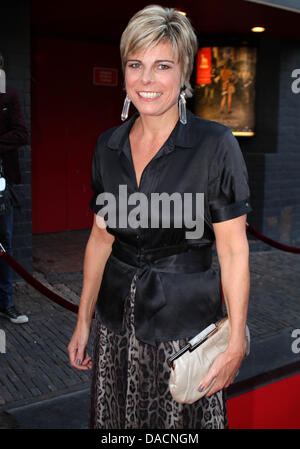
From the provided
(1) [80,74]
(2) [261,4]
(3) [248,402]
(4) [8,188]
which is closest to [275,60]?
(2) [261,4]

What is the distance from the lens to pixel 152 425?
6.25ft

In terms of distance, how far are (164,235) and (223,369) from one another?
0.50 m

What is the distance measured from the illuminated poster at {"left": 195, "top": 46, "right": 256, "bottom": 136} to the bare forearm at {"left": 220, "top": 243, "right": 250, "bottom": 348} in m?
7.05

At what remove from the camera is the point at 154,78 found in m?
1.79

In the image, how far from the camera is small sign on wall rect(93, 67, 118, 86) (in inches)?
358

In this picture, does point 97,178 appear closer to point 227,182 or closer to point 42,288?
point 227,182

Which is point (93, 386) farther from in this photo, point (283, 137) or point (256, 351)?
point (283, 137)

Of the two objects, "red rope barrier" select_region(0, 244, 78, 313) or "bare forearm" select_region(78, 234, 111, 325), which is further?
"red rope barrier" select_region(0, 244, 78, 313)

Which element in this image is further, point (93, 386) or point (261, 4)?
point (261, 4)

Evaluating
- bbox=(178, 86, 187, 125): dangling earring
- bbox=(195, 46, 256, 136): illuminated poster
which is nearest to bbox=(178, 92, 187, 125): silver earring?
bbox=(178, 86, 187, 125): dangling earring

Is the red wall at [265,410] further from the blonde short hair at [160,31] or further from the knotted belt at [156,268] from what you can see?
the blonde short hair at [160,31]

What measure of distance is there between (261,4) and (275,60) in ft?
7.10

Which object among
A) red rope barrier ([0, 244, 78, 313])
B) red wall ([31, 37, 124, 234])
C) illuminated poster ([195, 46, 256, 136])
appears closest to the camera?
red rope barrier ([0, 244, 78, 313])

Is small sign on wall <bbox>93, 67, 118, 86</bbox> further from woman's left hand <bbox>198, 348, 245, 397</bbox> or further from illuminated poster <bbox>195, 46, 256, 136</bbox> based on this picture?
woman's left hand <bbox>198, 348, 245, 397</bbox>
